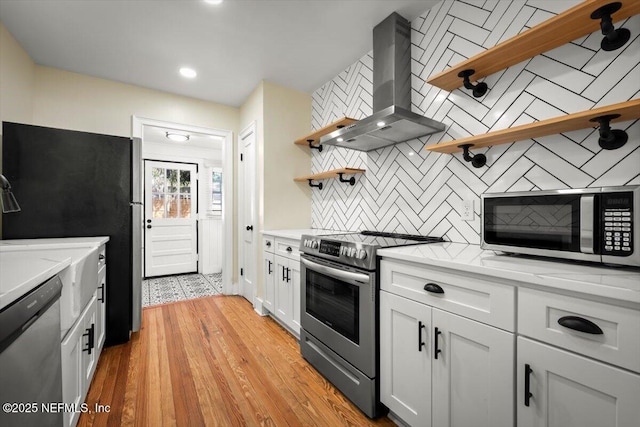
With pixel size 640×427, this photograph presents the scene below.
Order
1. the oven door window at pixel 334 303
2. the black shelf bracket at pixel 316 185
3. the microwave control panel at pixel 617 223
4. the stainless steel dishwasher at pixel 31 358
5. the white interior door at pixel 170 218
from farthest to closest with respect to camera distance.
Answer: the white interior door at pixel 170 218, the black shelf bracket at pixel 316 185, the oven door window at pixel 334 303, the microwave control panel at pixel 617 223, the stainless steel dishwasher at pixel 31 358

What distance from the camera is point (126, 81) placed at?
3070mm

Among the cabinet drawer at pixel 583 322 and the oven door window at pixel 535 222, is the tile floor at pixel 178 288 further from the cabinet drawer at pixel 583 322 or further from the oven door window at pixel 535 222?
the cabinet drawer at pixel 583 322

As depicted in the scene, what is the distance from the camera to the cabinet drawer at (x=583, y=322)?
0.77 metres

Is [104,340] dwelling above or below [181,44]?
below

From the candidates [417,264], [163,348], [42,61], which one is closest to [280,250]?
[163,348]

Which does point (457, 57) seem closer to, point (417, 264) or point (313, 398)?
point (417, 264)

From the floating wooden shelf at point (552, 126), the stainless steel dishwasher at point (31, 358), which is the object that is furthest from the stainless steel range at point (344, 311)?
the stainless steel dishwasher at point (31, 358)

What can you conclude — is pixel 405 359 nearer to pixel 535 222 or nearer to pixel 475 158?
pixel 535 222

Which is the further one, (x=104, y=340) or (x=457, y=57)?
(x=104, y=340)

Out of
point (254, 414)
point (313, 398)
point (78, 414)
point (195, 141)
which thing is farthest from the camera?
point (195, 141)

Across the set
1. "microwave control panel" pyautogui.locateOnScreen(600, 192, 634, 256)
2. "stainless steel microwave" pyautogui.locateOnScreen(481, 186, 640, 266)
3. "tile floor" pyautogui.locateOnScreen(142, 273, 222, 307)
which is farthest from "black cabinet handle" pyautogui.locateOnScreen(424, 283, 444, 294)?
"tile floor" pyautogui.locateOnScreen(142, 273, 222, 307)

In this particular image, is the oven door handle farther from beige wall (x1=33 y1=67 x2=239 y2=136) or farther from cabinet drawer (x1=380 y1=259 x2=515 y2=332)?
beige wall (x1=33 y1=67 x2=239 y2=136)

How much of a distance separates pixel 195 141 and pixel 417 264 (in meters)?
4.47

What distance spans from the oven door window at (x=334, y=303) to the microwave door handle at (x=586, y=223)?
40.2 inches
